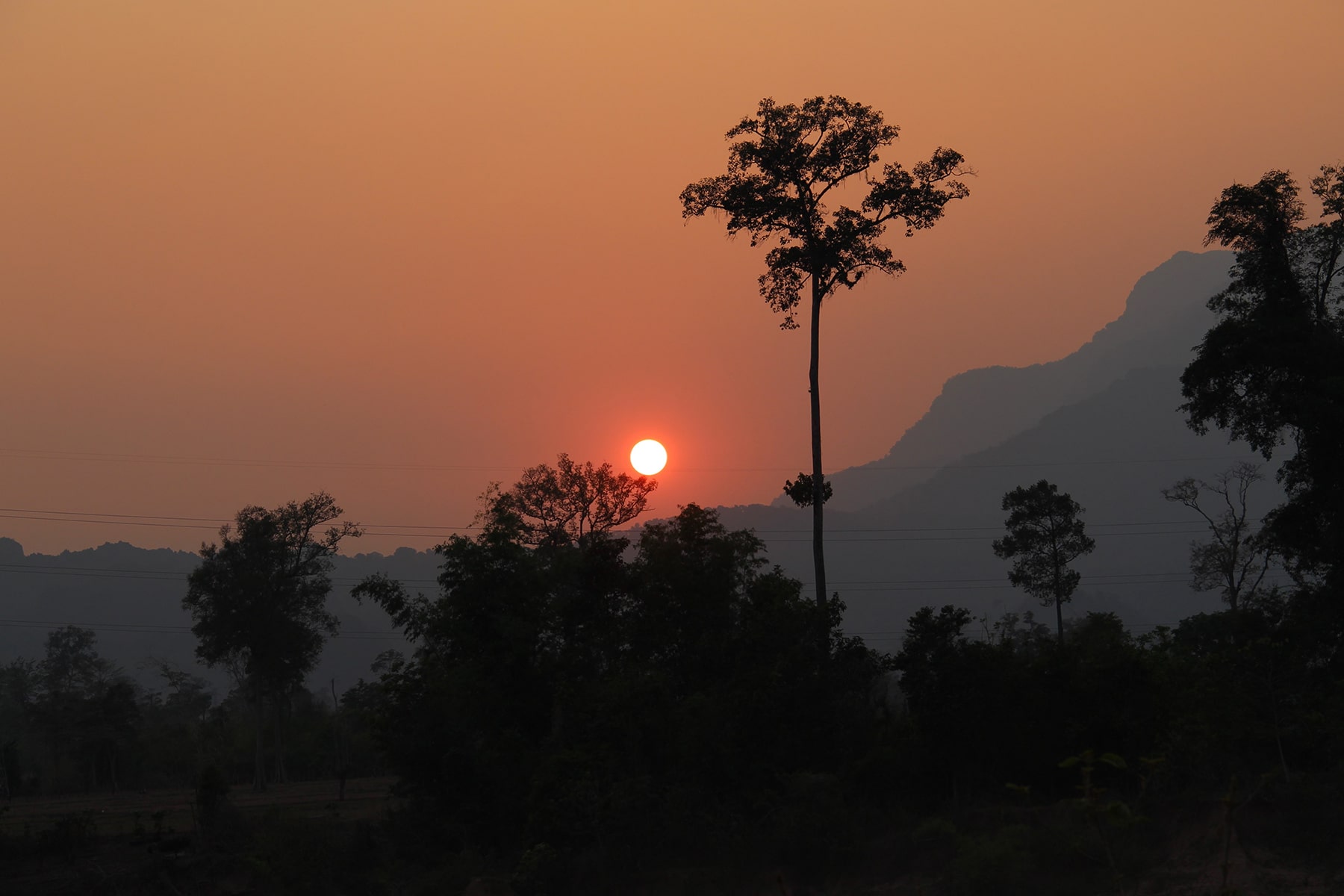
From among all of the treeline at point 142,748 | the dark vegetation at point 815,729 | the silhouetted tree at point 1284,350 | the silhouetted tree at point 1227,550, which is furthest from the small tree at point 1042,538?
the treeline at point 142,748

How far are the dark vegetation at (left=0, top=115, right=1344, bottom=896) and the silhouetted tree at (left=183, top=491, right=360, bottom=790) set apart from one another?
33593mm

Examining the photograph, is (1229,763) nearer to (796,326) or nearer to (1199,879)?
(1199,879)

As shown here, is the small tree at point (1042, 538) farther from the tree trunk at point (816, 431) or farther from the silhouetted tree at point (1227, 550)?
the tree trunk at point (816, 431)

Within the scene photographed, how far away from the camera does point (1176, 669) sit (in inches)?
1044

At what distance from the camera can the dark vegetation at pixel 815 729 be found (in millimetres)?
23609

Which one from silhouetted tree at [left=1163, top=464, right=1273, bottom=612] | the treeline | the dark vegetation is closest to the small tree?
silhouetted tree at [left=1163, top=464, right=1273, bottom=612]

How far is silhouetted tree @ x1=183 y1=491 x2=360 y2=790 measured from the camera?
220ft

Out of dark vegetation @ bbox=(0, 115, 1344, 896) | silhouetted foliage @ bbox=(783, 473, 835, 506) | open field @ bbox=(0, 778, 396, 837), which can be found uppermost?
silhouetted foliage @ bbox=(783, 473, 835, 506)

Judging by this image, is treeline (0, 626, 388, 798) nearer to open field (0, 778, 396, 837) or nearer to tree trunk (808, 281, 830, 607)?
open field (0, 778, 396, 837)

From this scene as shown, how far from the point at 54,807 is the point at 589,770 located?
39007 mm

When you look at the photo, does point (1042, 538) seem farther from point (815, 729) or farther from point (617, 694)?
point (617, 694)

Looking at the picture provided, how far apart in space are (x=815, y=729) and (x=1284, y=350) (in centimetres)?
1648

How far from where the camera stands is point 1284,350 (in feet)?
93.5

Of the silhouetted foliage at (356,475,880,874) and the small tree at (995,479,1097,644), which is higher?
the small tree at (995,479,1097,644)
